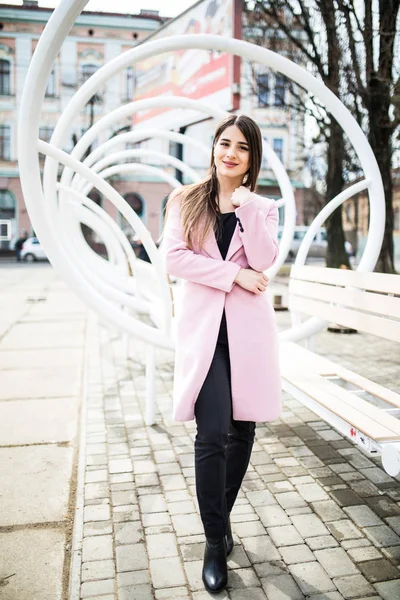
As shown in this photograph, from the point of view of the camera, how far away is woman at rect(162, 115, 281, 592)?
2.13 metres

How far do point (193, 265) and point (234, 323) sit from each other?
26cm

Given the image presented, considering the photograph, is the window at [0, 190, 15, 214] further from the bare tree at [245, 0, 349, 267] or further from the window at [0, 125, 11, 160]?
the bare tree at [245, 0, 349, 267]

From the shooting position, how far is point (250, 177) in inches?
94.1

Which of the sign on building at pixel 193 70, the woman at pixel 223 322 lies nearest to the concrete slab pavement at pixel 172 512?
the woman at pixel 223 322

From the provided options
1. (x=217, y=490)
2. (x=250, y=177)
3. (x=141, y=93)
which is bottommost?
(x=217, y=490)

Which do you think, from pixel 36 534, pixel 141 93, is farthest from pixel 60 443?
pixel 141 93

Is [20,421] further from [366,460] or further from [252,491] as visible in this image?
[366,460]

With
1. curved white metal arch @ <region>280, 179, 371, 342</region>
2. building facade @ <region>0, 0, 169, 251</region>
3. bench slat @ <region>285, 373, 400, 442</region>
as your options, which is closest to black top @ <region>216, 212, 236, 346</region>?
bench slat @ <region>285, 373, 400, 442</region>

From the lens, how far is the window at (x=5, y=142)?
33438 mm

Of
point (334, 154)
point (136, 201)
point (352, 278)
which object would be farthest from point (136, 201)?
point (352, 278)

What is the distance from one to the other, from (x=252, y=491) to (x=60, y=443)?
127 centimetres

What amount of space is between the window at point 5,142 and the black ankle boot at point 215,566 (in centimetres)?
3414

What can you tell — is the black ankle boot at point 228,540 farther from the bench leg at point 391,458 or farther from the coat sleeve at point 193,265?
the coat sleeve at point 193,265

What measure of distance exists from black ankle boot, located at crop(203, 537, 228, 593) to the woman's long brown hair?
1087 millimetres
